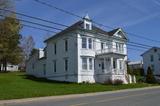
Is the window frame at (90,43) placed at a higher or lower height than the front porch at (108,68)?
higher

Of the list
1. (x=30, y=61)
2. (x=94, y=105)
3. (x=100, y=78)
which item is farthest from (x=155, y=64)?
(x=94, y=105)

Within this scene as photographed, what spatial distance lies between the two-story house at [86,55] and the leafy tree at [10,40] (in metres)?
6.76

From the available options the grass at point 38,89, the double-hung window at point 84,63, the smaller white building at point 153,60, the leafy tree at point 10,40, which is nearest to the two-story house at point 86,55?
the double-hung window at point 84,63

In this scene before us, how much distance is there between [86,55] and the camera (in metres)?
46.5

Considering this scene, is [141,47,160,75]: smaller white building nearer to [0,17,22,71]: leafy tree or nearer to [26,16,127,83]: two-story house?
[26,16,127,83]: two-story house

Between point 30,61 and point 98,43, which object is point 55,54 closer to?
point 98,43

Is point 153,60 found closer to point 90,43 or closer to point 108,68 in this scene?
point 108,68

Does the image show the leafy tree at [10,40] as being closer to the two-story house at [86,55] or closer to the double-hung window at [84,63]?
the two-story house at [86,55]

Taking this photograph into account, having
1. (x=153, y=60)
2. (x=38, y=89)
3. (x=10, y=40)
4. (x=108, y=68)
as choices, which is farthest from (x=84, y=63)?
(x=153, y=60)

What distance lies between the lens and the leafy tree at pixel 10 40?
52.4 metres

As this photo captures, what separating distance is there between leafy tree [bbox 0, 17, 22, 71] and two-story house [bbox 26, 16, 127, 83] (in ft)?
22.2

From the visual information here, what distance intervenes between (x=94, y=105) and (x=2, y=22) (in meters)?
36.6

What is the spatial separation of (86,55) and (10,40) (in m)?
23.4

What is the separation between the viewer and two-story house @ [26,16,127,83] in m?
46.1
